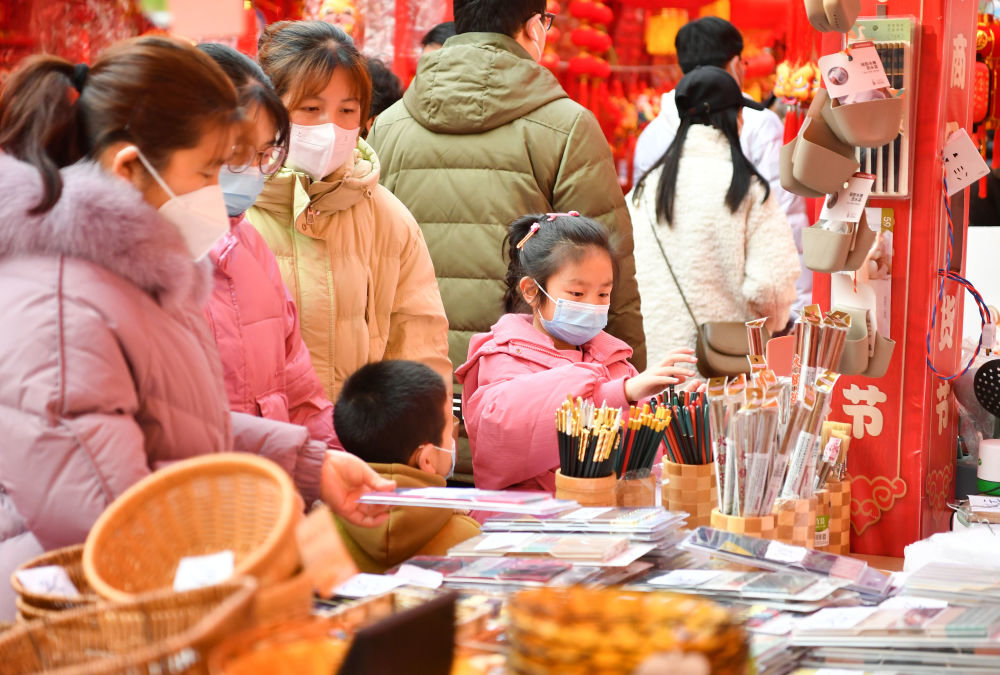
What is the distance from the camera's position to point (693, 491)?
203cm

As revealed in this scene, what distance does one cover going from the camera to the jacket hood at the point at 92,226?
1.41 m

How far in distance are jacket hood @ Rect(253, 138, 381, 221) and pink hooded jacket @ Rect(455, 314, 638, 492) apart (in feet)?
1.61

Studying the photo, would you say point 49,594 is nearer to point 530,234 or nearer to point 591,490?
point 591,490

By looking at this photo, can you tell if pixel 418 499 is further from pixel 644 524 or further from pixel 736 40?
pixel 736 40

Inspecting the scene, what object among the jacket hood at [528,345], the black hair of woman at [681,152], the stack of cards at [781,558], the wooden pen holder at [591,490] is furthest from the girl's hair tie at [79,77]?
the black hair of woman at [681,152]

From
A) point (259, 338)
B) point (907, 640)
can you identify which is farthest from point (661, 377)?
point (907, 640)

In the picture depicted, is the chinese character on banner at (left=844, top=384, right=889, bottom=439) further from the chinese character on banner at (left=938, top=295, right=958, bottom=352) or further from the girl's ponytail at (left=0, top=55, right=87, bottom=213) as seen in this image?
the girl's ponytail at (left=0, top=55, right=87, bottom=213)

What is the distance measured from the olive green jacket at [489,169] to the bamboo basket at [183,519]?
5.86ft

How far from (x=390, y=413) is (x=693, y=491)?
563mm

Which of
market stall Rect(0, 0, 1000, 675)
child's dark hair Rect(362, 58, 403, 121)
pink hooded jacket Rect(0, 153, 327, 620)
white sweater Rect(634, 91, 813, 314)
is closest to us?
market stall Rect(0, 0, 1000, 675)

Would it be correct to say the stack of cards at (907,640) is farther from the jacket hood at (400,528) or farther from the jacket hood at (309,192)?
the jacket hood at (309,192)

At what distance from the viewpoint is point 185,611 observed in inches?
40.8

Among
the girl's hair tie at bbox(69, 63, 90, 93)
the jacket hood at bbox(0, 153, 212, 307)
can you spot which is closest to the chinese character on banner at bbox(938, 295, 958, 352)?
the jacket hood at bbox(0, 153, 212, 307)

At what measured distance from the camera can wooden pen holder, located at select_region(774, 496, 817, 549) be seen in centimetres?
194
